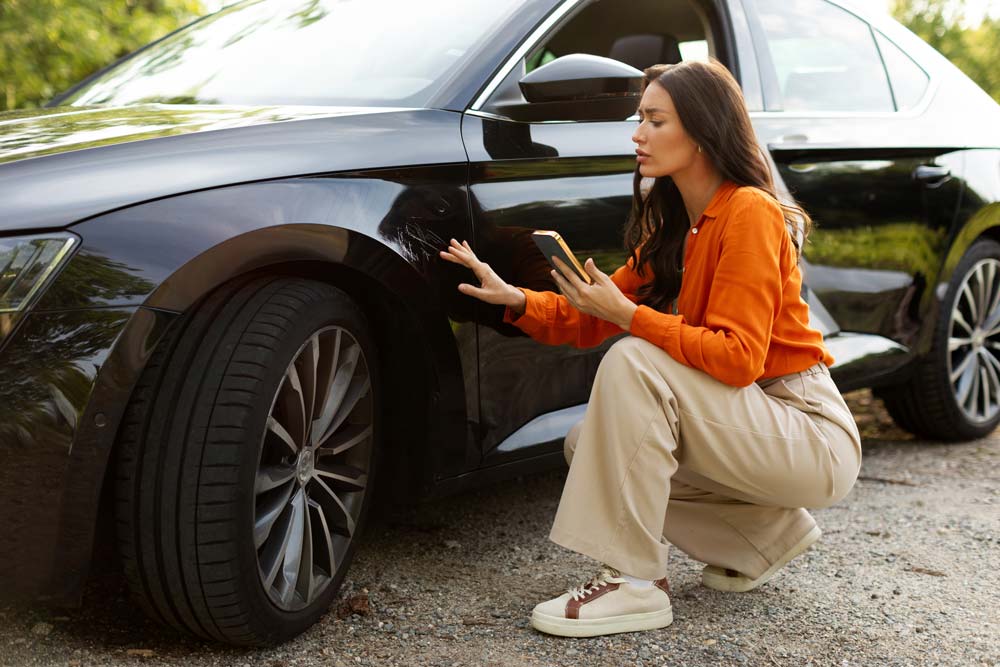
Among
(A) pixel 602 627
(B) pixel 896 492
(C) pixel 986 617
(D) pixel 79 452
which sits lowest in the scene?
(B) pixel 896 492

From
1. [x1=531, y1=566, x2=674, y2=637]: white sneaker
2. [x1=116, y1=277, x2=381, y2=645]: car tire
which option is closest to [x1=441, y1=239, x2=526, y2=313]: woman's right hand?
[x1=116, y1=277, x2=381, y2=645]: car tire

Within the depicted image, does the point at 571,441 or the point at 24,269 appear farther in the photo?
the point at 571,441

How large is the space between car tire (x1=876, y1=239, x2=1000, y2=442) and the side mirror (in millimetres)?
1824

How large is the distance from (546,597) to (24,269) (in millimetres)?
1347

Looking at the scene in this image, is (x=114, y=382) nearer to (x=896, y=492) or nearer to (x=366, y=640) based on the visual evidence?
(x=366, y=640)

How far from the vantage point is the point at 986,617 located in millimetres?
2494

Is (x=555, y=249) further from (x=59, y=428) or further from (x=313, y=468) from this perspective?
(x=59, y=428)

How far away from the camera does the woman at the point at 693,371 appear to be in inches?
87.4

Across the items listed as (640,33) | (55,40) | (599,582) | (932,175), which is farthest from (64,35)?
(599,582)

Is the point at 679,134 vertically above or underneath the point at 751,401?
above

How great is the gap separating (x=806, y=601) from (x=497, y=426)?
802mm

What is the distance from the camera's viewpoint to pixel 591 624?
2275 millimetres

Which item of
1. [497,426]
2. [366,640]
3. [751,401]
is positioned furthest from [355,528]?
[751,401]

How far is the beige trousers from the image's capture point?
222 cm
